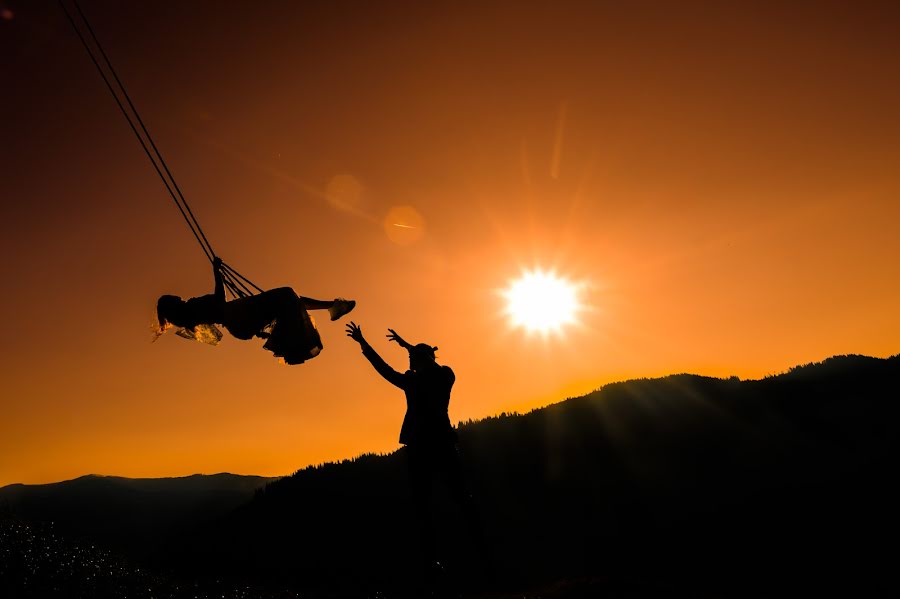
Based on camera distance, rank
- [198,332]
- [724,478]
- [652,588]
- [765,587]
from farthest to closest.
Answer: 1. [724,478]
2. [765,587]
3. [198,332]
4. [652,588]

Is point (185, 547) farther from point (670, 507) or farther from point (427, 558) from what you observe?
point (427, 558)

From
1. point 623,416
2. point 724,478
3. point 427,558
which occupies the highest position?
point 623,416

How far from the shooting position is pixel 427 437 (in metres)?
6.39

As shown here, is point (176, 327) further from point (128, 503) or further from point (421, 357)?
point (128, 503)

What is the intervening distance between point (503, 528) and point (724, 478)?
1596cm

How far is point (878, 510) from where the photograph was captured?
20203 mm

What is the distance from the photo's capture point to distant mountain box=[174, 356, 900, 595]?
20.2m

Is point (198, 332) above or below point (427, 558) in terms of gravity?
above

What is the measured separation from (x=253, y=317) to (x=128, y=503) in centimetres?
19872

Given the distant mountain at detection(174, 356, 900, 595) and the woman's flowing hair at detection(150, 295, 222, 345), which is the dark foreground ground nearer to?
the woman's flowing hair at detection(150, 295, 222, 345)

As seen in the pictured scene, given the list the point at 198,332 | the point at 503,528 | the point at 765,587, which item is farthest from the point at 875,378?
the point at 198,332

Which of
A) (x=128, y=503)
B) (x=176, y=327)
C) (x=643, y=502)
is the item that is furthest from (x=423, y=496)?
(x=128, y=503)

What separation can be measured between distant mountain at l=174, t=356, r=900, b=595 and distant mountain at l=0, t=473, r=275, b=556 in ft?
298

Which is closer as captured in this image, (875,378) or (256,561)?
(256,561)
